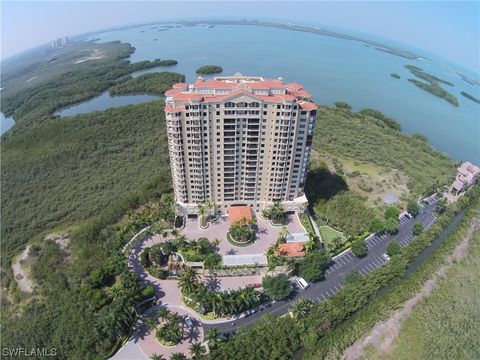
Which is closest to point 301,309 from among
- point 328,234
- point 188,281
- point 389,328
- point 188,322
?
point 389,328

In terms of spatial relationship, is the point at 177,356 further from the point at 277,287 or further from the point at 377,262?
the point at 377,262

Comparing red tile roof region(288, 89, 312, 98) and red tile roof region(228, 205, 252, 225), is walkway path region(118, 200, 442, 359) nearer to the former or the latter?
red tile roof region(228, 205, 252, 225)

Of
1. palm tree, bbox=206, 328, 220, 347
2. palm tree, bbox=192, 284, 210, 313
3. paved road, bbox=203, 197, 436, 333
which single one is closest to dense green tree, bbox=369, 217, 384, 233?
paved road, bbox=203, 197, 436, 333

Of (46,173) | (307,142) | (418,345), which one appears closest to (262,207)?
(307,142)

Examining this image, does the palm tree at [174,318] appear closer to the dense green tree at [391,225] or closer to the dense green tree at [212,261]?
the dense green tree at [212,261]

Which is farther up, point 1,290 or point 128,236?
point 128,236

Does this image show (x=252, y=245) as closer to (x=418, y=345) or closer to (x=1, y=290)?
(x=418, y=345)
